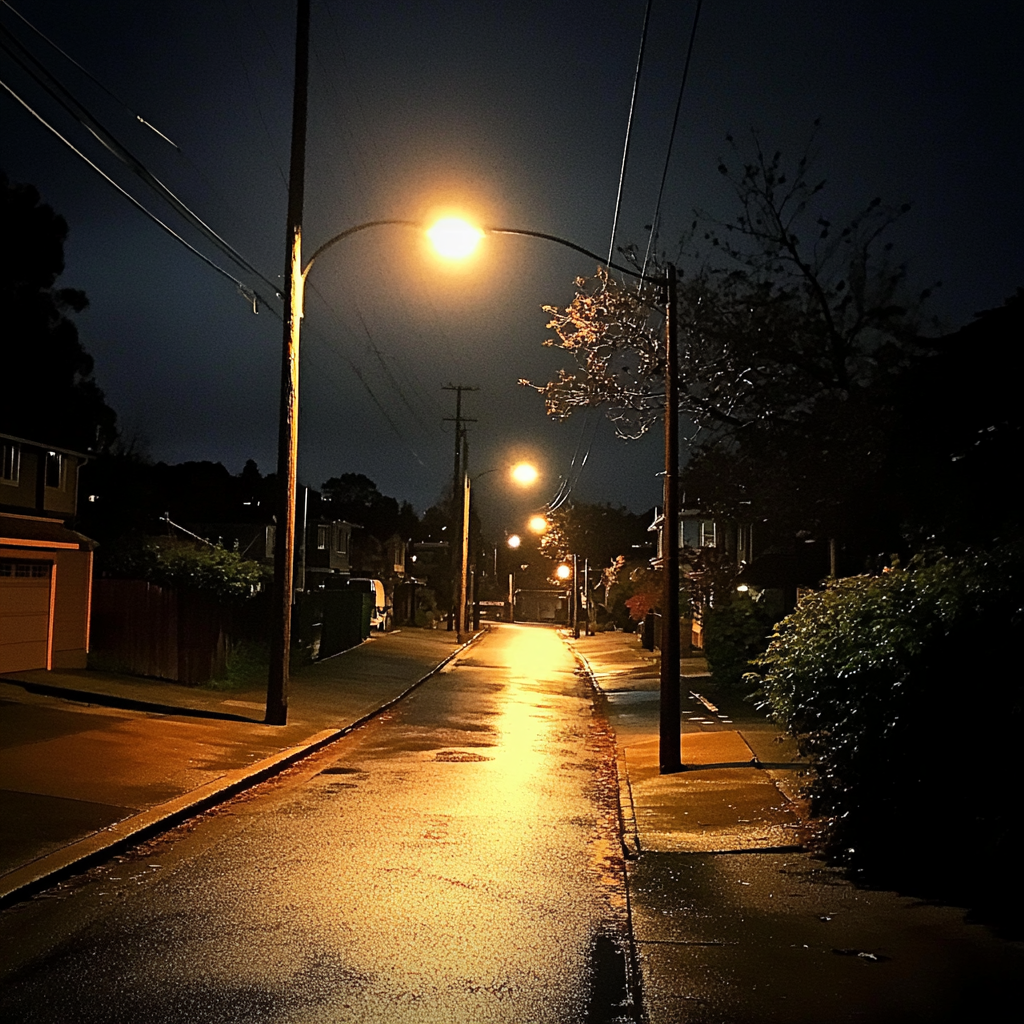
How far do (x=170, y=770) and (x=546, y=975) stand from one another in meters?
8.27

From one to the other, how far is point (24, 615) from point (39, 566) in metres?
1.36

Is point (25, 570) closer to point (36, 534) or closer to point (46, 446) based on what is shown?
point (36, 534)

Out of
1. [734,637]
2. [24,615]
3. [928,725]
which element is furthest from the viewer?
[734,637]

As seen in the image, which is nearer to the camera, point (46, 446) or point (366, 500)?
point (46, 446)

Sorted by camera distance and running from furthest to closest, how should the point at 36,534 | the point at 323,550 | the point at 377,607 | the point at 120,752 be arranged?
1. the point at 323,550
2. the point at 377,607
3. the point at 36,534
4. the point at 120,752

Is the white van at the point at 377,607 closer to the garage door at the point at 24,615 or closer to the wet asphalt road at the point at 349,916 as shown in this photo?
the garage door at the point at 24,615

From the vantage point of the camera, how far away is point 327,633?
35.4 m

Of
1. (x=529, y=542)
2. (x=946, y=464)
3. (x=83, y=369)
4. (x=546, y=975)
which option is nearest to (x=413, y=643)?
(x=83, y=369)

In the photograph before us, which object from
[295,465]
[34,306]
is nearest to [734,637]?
[295,465]

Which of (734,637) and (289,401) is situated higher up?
A: (289,401)

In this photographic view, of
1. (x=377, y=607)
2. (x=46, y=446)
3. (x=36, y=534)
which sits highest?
(x=46, y=446)

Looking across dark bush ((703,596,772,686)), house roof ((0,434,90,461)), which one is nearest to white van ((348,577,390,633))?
house roof ((0,434,90,461))

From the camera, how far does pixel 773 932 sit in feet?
25.1

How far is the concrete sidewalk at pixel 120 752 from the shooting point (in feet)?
32.3
